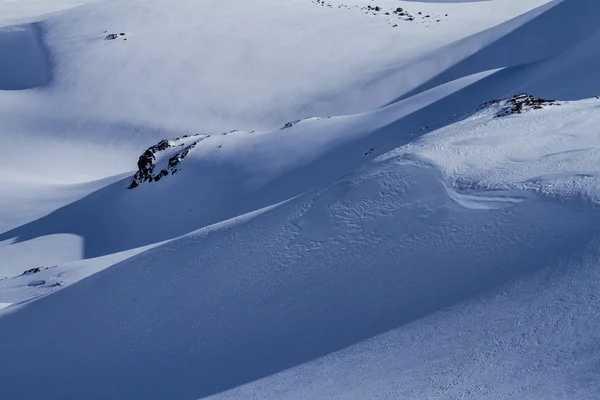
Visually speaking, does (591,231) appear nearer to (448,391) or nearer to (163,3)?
(448,391)

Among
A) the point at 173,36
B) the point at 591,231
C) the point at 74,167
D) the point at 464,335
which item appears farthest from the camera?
the point at 173,36

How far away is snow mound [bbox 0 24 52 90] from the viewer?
83.9 feet

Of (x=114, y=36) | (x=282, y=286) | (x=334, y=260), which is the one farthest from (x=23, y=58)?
(x=334, y=260)

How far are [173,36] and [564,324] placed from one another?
22498mm

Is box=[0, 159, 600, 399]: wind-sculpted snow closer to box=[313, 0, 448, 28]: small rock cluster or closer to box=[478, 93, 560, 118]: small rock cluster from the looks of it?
box=[478, 93, 560, 118]: small rock cluster

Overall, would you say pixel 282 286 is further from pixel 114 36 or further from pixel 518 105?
pixel 114 36

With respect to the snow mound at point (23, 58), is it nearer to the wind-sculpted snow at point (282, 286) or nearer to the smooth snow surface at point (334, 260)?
the smooth snow surface at point (334, 260)

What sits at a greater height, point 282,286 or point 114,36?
point 114,36

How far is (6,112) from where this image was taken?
78.1ft

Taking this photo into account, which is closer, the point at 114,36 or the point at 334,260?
the point at 334,260

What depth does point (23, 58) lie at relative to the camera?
26.7 metres

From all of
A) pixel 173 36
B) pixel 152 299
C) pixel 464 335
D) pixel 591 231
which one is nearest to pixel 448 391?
pixel 464 335

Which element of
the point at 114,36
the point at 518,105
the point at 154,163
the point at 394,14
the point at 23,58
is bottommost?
the point at 518,105

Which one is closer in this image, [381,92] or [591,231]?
[591,231]
